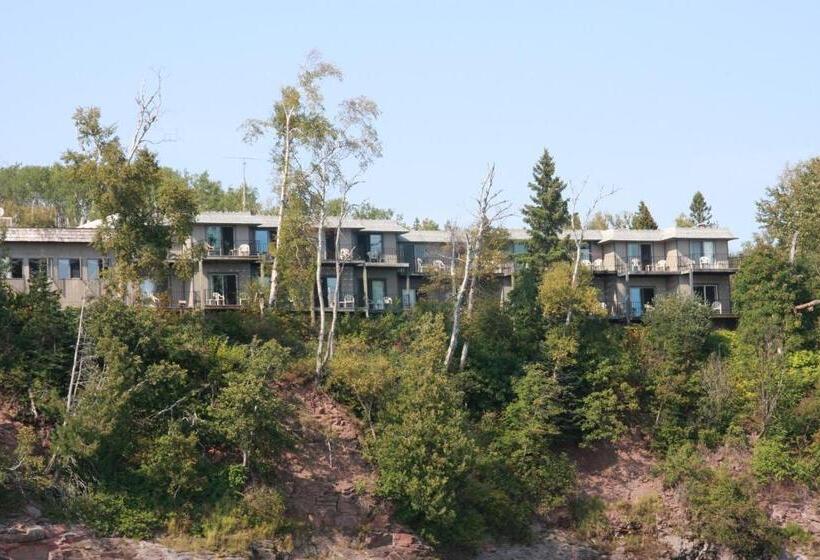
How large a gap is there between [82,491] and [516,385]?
65.5 feet

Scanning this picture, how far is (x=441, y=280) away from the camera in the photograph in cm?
6850

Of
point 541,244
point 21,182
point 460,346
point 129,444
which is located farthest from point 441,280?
point 21,182

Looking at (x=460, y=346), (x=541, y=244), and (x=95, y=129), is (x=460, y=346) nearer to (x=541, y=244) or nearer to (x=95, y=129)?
(x=541, y=244)

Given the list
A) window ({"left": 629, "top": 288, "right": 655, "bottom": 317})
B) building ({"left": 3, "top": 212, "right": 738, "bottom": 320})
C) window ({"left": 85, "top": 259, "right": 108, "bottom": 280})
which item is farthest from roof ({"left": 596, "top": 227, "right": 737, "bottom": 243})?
window ({"left": 85, "top": 259, "right": 108, "bottom": 280})

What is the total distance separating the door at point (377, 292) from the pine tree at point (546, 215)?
8.91 meters

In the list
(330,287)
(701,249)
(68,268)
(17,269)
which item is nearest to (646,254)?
(701,249)

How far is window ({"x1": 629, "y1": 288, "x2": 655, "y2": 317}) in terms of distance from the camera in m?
74.9

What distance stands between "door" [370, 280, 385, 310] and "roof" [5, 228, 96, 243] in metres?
17.1

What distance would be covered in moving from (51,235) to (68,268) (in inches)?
69.1

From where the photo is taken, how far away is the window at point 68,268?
2413 inches

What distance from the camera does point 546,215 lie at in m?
69.2

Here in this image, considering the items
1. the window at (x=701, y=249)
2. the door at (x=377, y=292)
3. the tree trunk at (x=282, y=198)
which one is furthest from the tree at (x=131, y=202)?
the window at (x=701, y=249)

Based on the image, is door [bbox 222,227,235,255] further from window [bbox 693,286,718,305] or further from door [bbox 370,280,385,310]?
window [bbox 693,286,718,305]

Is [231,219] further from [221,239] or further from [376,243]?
[376,243]
